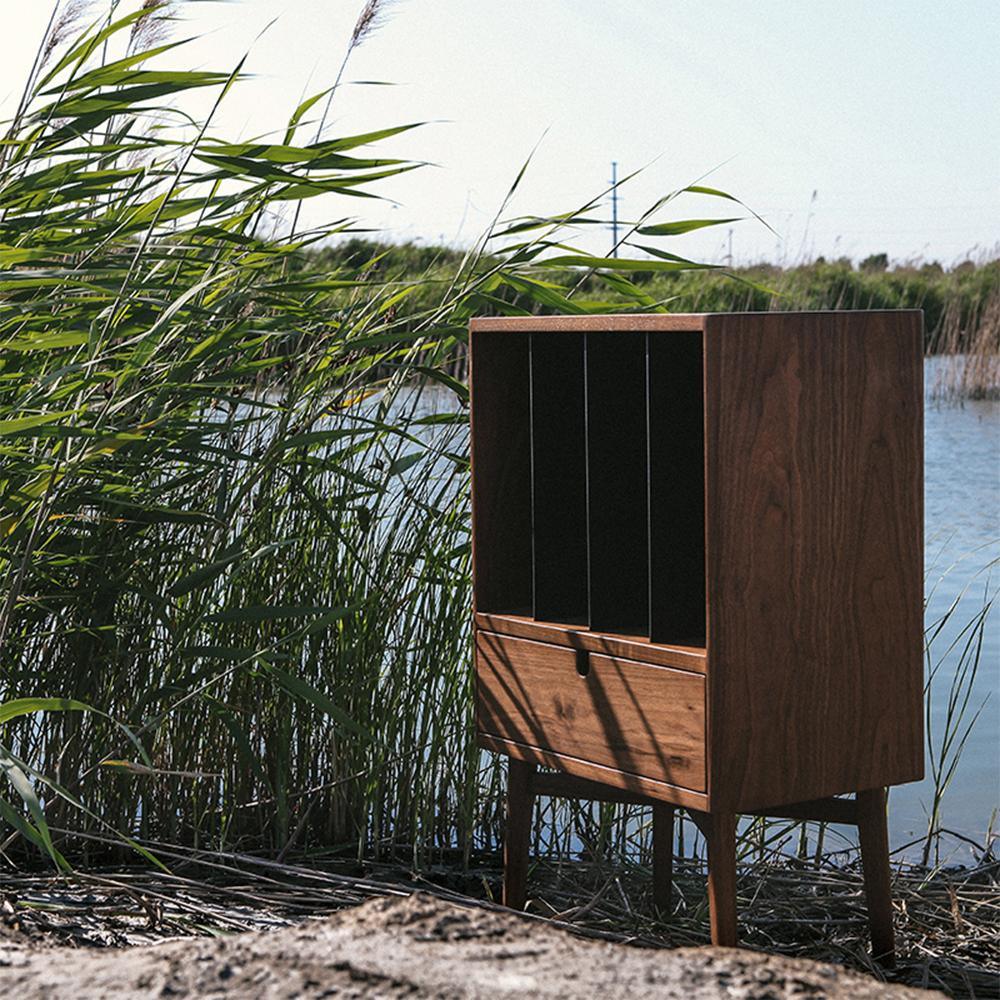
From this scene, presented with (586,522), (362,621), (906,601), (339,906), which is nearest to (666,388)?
(586,522)

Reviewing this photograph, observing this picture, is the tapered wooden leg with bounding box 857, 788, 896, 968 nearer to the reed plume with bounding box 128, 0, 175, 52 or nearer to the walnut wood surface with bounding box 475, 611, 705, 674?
the walnut wood surface with bounding box 475, 611, 705, 674

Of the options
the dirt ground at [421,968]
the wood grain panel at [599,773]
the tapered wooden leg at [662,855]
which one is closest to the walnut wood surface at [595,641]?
the wood grain panel at [599,773]

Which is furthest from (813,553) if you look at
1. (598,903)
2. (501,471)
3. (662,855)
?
(598,903)

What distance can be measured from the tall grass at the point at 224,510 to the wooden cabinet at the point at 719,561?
11.2 inches

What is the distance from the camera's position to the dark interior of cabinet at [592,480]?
6.75 feet

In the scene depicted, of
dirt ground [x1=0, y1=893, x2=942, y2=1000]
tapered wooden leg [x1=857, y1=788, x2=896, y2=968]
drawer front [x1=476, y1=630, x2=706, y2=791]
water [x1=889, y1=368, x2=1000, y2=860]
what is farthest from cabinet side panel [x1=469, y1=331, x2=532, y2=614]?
dirt ground [x1=0, y1=893, x2=942, y2=1000]

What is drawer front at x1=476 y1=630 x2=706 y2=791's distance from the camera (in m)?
Answer: 1.96

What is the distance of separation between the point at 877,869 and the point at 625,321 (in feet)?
3.03

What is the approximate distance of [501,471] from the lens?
7.70 feet

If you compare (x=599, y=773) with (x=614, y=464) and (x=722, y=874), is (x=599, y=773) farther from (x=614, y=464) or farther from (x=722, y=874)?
(x=614, y=464)

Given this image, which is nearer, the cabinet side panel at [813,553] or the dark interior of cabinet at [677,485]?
the cabinet side panel at [813,553]

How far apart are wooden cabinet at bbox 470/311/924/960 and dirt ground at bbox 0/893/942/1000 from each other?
3.04 ft

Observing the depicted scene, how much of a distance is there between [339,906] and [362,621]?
0.49 metres

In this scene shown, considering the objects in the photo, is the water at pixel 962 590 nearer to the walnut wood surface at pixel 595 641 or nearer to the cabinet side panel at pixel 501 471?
the cabinet side panel at pixel 501 471
